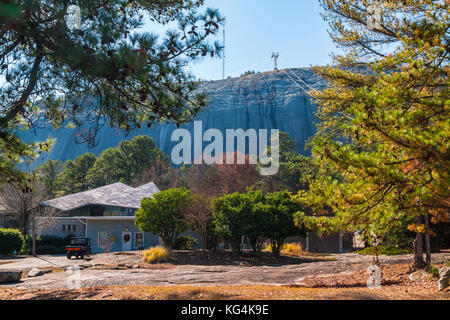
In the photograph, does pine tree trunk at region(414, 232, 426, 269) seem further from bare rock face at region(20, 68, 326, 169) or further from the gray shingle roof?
bare rock face at region(20, 68, 326, 169)

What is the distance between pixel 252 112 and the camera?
85.8 meters

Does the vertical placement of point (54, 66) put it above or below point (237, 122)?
below

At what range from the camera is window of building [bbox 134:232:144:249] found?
3167 cm

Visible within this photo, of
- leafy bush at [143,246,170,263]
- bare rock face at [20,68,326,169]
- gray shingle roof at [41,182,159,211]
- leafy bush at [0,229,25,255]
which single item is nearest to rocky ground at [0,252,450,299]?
leafy bush at [143,246,170,263]

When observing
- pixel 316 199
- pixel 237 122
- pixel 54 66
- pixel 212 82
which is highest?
pixel 212 82

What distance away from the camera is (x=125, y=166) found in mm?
52812

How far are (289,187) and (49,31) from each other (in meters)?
37.2

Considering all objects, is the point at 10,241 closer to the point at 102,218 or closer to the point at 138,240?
the point at 102,218

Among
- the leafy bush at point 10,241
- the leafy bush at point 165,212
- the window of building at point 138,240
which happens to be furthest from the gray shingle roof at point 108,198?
the leafy bush at point 165,212

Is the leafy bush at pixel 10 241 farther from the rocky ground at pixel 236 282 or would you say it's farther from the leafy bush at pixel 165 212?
the rocky ground at pixel 236 282

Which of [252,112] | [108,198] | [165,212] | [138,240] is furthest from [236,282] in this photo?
[252,112]

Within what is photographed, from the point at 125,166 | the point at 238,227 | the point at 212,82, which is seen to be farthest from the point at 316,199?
the point at 212,82
